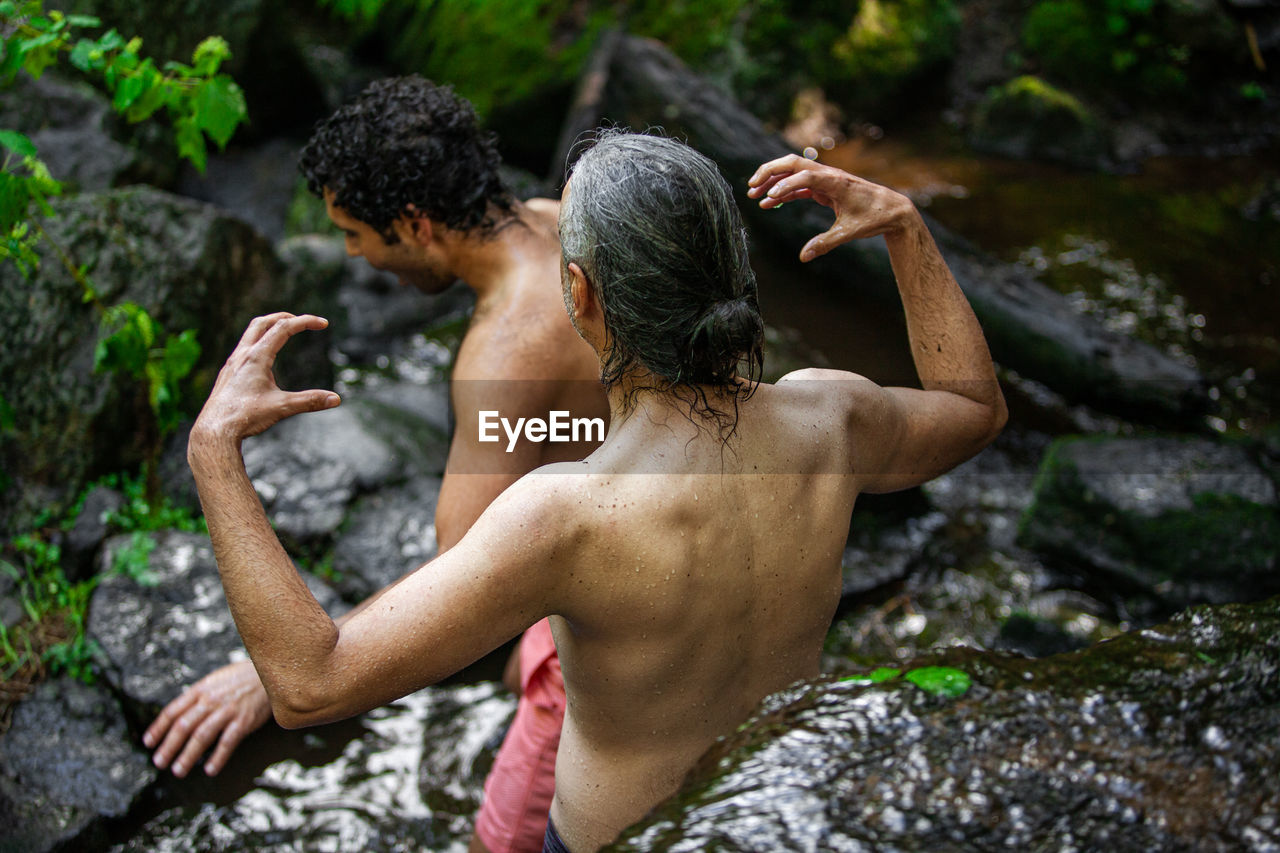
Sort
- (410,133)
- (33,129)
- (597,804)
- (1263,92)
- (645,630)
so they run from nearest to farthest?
(645,630) < (597,804) < (410,133) < (33,129) < (1263,92)

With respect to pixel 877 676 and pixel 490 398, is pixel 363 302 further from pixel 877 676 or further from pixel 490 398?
pixel 877 676

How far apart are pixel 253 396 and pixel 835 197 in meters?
1.18

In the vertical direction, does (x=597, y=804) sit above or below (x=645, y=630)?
below

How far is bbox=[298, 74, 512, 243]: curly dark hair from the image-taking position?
2727 mm

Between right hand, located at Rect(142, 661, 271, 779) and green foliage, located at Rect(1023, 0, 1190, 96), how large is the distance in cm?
877

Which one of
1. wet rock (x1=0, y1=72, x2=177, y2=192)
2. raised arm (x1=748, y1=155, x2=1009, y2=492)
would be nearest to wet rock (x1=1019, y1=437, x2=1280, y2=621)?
raised arm (x1=748, y1=155, x2=1009, y2=492)

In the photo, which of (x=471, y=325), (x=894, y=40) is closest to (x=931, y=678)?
(x=471, y=325)

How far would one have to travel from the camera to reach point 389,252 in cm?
285

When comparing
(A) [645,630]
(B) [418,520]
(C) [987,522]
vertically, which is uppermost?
(A) [645,630]

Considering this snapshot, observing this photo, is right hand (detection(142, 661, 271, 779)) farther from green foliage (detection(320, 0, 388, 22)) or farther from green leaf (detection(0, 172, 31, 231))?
green foliage (detection(320, 0, 388, 22))

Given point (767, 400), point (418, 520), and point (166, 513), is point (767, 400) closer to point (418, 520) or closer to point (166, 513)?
point (418, 520)

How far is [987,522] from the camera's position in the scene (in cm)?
467

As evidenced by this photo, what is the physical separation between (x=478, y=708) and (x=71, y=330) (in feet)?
7.22

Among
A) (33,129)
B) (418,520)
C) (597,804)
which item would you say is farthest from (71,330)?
(597,804)
